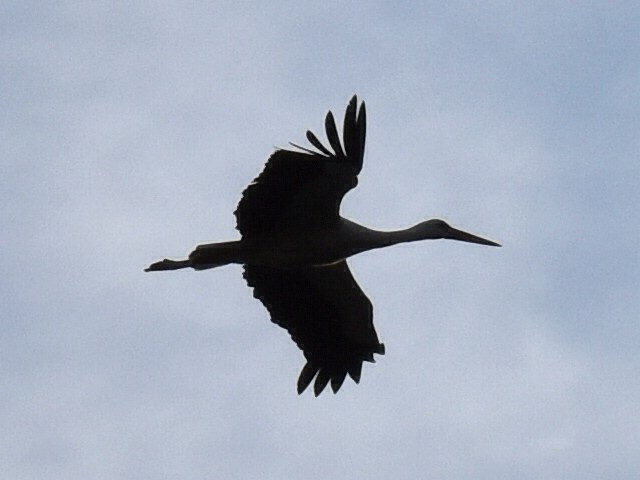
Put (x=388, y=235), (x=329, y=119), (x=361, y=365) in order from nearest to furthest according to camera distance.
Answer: (x=329, y=119), (x=388, y=235), (x=361, y=365)

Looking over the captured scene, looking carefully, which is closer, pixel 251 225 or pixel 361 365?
pixel 251 225

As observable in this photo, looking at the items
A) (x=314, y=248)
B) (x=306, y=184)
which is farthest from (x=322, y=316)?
(x=306, y=184)

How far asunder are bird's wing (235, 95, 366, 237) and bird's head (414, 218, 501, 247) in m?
1.54

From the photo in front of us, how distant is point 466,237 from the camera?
22078 mm

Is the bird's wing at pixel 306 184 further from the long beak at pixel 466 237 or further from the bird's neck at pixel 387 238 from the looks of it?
the long beak at pixel 466 237

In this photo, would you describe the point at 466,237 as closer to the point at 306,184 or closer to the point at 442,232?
the point at 442,232

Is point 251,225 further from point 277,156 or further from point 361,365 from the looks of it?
point 361,365

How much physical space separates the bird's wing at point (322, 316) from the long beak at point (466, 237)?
1.43m

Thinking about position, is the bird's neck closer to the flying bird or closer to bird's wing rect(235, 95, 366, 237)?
the flying bird

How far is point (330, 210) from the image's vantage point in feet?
67.0

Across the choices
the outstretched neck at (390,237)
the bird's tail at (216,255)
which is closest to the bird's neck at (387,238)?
the outstretched neck at (390,237)

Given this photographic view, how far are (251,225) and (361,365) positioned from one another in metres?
2.96

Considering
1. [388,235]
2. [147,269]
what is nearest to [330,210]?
[388,235]

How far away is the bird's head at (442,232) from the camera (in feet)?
70.7
